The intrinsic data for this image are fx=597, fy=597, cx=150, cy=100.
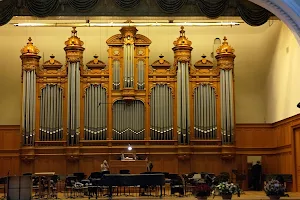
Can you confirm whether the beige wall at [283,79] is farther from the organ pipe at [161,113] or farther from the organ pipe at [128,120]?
the organ pipe at [128,120]

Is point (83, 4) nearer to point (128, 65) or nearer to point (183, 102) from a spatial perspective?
point (128, 65)

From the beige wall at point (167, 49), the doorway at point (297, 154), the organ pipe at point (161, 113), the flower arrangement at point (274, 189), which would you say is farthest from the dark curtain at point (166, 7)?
the beige wall at point (167, 49)

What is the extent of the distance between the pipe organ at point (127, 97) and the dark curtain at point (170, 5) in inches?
204

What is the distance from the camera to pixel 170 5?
1441cm

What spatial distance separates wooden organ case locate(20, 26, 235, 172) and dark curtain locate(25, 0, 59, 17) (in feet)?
16.9

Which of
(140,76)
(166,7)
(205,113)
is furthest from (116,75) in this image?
(166,7)

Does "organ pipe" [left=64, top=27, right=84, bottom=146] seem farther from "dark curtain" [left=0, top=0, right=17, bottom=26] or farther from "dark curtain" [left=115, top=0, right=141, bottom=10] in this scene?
"dark curtain" [left=115, top=0, right=141, bottom=10]

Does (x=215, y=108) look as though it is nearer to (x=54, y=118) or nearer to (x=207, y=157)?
(x=207, y=157)

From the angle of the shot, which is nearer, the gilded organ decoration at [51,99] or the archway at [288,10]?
the archway at [288,10]

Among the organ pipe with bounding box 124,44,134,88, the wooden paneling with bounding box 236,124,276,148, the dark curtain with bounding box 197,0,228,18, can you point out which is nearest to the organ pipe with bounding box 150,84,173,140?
the organ pipe with bounding box 124,44,134,88

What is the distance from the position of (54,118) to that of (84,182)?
3830 mm

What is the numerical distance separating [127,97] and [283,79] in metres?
4.96

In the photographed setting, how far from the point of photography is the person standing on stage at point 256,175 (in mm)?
19047

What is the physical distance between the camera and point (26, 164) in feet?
62.8
